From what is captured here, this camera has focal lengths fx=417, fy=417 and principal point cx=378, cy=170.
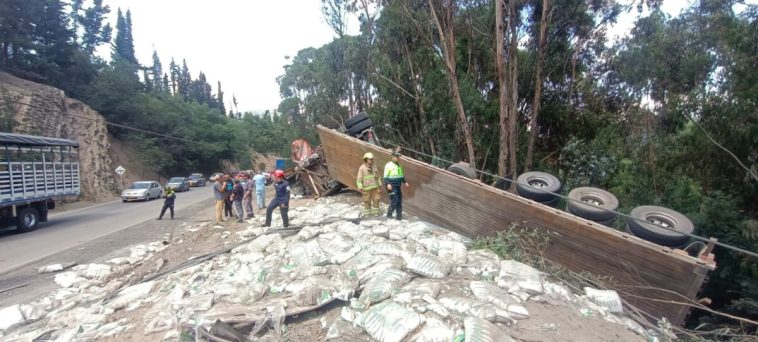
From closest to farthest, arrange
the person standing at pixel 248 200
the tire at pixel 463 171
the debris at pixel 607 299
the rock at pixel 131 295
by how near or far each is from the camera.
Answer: the debris at pixel 607 299 < the rock at pixel 131 295 < the tire at pixel 463 171 < the person standing at pixel 248 200

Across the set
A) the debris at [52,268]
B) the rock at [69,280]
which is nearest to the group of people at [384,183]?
the rock at [69,280]

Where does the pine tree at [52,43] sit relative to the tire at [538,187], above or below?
above

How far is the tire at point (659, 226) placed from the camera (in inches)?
231

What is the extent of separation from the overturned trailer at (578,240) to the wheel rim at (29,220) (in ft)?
38.6

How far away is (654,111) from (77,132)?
1192 inches

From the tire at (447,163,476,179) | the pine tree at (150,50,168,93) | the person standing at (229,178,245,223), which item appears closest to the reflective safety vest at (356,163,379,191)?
the tire at (447,163,476,179)

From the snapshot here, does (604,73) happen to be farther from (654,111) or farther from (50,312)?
(50,312)

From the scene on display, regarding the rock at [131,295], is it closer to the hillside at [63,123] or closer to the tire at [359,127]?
the tire at [359,127]

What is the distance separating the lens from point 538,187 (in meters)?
7.62

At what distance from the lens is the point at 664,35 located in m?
14.5

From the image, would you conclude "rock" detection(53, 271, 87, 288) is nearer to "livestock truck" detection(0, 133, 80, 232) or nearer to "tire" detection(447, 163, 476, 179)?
"livestock truck" detection(0, 133, 80, 232)

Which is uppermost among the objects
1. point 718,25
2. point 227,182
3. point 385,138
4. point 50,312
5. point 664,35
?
point 664,35

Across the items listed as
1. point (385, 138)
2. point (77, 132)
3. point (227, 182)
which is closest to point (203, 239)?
point (227, 182)

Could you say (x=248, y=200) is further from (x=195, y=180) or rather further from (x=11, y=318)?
(x=195, y=180)
